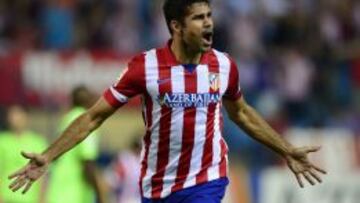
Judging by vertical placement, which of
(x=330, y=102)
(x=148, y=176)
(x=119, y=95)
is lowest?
(x=330, y=102)

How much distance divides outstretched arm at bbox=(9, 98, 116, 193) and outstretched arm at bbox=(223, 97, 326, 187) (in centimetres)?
89

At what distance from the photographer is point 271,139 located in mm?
9312

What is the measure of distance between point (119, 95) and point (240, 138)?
9.57 meters

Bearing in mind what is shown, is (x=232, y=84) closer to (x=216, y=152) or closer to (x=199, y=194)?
(x=216, y=152)

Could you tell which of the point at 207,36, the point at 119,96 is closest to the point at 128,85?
the point at 119,96

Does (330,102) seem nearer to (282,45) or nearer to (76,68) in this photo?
(282,45)

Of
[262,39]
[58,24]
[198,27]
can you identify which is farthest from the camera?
[262,39]

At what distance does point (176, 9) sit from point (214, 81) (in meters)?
0.52

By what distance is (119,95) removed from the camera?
349 inches

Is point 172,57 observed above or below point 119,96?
above

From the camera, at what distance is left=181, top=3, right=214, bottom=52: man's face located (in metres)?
8.73

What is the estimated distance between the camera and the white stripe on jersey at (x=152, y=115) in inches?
349

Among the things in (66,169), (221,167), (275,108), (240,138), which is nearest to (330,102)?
(275,108)

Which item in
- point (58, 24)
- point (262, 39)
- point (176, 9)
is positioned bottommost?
point (262, 39)
